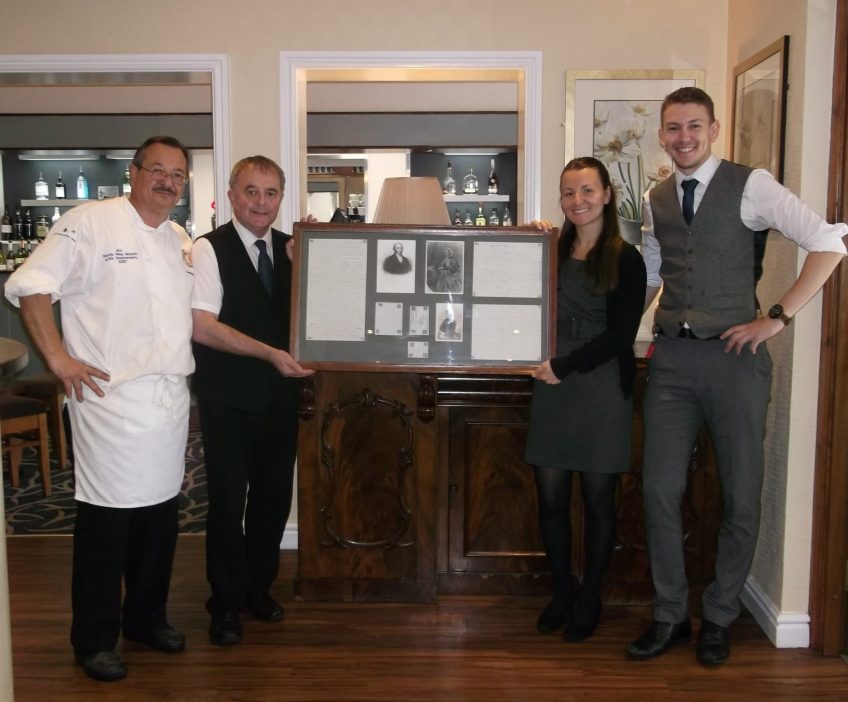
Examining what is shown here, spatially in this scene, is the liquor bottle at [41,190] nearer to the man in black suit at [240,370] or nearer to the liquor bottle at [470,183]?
the liquor bottle at [470,183]

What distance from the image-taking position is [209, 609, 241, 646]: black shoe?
287 cm

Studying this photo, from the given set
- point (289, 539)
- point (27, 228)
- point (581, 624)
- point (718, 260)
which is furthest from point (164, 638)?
point (27, 228)

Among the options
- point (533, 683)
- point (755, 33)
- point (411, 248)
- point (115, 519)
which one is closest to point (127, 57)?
point (411, 248)

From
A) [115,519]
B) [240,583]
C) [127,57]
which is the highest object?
[127,57]

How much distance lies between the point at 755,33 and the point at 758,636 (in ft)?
7.43

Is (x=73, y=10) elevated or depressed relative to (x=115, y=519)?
elevated

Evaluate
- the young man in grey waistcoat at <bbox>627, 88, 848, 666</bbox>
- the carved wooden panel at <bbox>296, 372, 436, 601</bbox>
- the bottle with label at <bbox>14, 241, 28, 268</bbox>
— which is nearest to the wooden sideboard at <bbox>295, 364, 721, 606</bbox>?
the carved wooden panel at <bbox>296, 372, 436, 601</bbox>

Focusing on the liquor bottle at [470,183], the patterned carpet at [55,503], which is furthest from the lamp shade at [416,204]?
the liquor bottle at [470,183]

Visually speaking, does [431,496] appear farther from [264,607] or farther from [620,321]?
[620,321]

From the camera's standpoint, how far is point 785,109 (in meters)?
2.87

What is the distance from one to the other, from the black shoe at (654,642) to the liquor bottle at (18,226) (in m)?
7.81

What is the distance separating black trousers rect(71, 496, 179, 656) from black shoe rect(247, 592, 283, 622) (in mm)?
349

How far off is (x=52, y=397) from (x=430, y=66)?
3.23 m

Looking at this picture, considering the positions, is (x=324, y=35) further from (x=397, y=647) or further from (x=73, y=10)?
(x=397, y=647)
